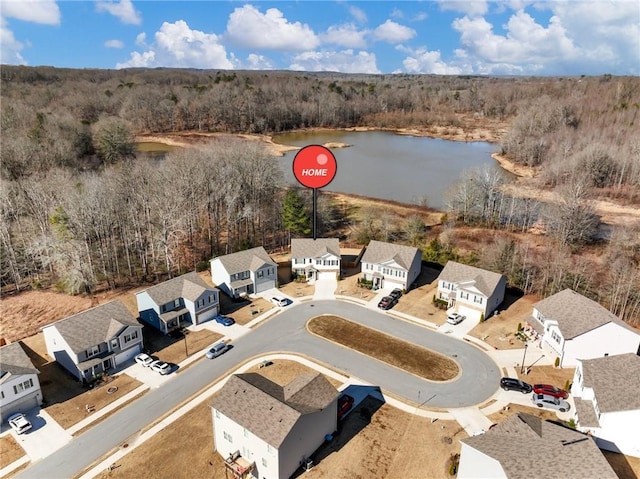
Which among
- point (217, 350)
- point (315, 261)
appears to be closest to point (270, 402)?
point (217, 350)

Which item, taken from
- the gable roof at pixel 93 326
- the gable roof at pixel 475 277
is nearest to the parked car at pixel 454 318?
the gable roof at pixel 475 277

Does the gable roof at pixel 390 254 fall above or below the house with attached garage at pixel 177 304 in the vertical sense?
above

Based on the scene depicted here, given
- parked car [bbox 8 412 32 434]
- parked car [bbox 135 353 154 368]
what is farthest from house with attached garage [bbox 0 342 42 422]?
parked car [bbox 135 353 154 368]

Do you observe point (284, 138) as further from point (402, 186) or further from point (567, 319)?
point (567, 319)

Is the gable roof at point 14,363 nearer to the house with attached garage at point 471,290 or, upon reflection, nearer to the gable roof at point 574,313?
the house with attached garage at point 471,290

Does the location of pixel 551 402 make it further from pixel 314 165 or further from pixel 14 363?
pixel 14 363

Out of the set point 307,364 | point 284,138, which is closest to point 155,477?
point 307,364
